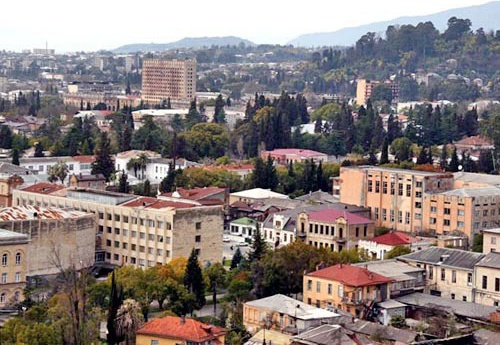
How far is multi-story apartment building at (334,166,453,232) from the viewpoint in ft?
169

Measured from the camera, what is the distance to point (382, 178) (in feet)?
173

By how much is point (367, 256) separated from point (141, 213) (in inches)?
323

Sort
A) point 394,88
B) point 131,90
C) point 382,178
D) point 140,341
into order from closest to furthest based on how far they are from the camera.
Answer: point 140,341
point 382,178
point 394,88
point 131,90

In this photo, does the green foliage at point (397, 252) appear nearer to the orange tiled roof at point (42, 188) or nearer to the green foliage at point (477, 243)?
the green foliage at point (477, 243)

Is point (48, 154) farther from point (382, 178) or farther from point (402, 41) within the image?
point (402, 41)

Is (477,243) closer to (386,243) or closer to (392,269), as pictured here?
(386,243)

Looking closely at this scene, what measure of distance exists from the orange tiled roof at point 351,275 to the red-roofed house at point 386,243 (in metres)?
7.77

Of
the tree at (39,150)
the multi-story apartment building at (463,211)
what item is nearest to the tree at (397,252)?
the multi-story apartment building at (463,211)

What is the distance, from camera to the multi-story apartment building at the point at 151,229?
44.2 meters

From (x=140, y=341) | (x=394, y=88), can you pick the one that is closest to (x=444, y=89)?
(x=394, y=88)

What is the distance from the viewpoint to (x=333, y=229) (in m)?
48.0

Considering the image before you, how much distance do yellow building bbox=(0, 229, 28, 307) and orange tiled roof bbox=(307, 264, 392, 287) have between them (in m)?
9.38

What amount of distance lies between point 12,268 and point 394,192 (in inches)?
A: 736

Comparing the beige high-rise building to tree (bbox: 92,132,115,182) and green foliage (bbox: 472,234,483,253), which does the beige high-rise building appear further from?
green foliage (bbox: 472,234,483,253)
